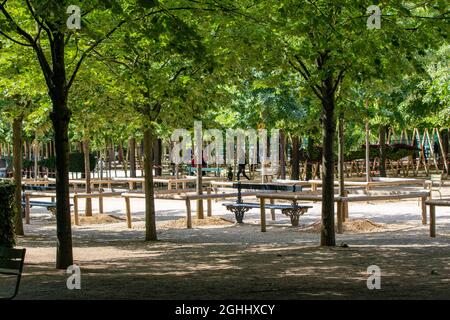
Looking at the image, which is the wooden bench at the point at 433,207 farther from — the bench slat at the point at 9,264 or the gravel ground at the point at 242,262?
the bench slat at the point at 9,264

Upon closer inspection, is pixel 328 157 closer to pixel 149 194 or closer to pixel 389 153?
pixel 149 194

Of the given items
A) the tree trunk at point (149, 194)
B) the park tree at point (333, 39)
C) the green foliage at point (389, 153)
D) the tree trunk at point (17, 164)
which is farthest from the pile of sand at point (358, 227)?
the green foliage at point (389, 153)

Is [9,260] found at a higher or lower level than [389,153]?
lower

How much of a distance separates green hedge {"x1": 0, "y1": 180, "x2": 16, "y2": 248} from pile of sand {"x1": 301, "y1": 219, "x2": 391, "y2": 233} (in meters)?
6.96

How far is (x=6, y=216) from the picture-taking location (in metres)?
14.3

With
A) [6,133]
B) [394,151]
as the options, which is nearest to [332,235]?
[394,151]

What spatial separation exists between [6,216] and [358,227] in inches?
317

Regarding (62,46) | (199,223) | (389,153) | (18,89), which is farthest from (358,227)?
(389,153)

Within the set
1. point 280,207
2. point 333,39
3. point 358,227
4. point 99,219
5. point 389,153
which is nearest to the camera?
point 333,39

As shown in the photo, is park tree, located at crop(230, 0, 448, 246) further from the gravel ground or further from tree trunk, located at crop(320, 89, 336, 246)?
the gravel ground

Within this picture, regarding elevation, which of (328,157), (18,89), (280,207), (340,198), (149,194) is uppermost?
(18,89)

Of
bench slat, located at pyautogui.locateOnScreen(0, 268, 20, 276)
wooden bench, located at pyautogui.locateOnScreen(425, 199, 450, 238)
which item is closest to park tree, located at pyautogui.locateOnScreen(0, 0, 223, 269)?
bench slat, located at pyautogui.locateOnScreen(0, 268, 20, 276)
